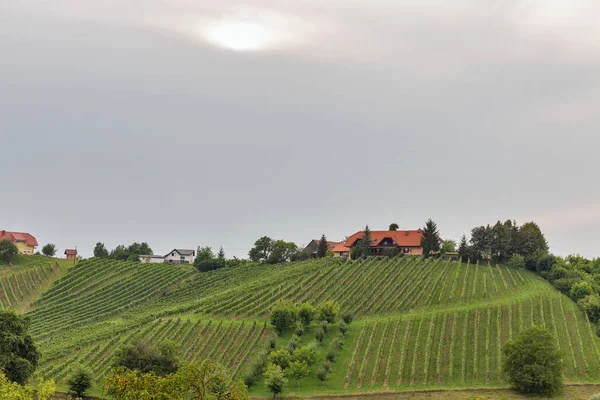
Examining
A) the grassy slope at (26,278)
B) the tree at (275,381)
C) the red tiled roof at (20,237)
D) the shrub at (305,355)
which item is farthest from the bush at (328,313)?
the red tiled roof at (20,237)

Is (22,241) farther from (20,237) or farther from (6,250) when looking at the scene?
(6,250)

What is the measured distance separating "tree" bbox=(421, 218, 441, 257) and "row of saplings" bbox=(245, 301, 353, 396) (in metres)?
40.2

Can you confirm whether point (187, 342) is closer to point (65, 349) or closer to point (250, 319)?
point (250, 319)

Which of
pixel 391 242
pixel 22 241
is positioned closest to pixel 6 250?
Result: pixel 22 241

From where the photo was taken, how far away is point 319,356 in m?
66.2

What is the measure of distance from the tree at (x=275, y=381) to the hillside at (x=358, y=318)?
5.63 ft

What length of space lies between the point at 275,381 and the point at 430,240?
6192 cm

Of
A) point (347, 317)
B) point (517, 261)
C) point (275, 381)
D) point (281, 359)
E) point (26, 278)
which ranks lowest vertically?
point (275, 381)

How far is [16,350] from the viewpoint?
57.1 meters

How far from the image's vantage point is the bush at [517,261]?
341 feet

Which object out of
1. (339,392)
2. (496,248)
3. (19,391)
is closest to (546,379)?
(339,392)

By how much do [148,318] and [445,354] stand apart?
42.5 m

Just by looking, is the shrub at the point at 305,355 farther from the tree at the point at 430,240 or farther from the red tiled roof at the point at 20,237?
the red tiled roof at the point at 20,237

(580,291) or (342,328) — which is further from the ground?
(580,291)
